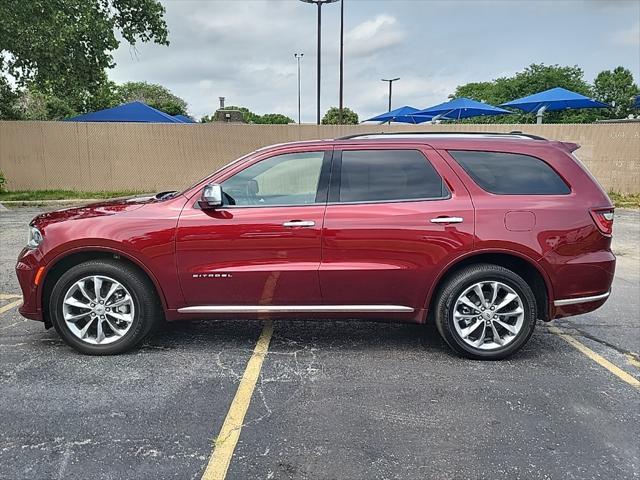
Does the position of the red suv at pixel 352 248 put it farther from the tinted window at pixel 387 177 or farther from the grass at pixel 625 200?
the grass at pixel 625 200

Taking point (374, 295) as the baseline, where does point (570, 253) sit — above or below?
above

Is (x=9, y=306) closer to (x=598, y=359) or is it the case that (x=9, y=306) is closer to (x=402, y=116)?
(x=598, y=359)

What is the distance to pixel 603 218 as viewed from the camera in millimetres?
4102

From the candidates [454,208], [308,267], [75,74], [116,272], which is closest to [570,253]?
[454,208]

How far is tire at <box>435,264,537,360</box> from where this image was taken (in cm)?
408

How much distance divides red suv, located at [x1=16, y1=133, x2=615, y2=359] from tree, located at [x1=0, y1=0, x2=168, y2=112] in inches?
482

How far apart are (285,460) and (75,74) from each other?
52.4ft

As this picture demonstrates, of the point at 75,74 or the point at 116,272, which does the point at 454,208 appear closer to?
the point at 116,272

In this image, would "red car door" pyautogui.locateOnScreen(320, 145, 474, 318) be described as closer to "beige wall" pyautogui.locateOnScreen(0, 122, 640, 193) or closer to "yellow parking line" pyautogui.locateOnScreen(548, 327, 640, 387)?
"yellow parking line" pyautogui.locateOnScreen(548, 327, 640, 387)

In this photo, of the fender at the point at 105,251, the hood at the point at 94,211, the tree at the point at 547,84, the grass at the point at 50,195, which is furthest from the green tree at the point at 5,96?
the tree at the point at 547,84

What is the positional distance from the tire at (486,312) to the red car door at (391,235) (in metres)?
0.19

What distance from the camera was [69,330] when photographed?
414 centimetres

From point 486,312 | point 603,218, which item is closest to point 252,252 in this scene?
point 486,312

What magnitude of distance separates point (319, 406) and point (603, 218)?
2.62m
